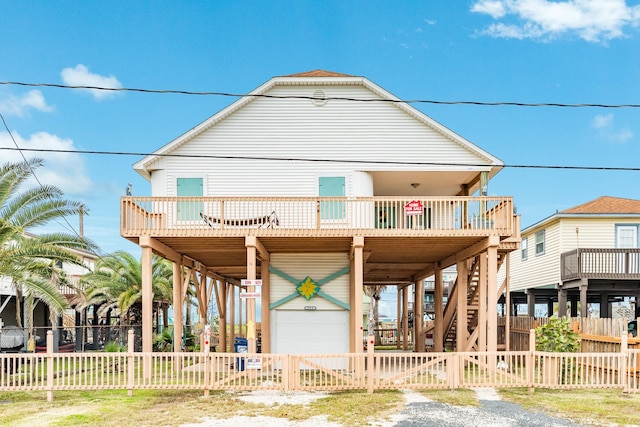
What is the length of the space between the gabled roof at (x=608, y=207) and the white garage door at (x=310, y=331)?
12.4 m

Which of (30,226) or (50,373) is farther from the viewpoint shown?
(30,226)

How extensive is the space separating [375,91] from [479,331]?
8.52 m

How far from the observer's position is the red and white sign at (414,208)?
17250 mm

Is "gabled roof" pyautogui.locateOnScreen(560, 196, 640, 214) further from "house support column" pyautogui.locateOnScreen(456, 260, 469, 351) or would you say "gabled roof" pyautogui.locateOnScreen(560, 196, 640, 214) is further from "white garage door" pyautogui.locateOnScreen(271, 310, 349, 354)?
"white garage door" pyautogui.locateOnScreen(271, 310, 349, 354)

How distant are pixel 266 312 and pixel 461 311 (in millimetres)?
6446

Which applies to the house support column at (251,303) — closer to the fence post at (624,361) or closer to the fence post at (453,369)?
the fence post at (453,369)

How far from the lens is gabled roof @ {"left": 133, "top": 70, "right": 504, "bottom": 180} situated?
778 inches

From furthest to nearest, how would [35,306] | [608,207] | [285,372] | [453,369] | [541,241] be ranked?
[35,306]
[541,241]
[608,207]
[453,369]
[285,372]

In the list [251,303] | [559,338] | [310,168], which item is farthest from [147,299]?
[559,338]

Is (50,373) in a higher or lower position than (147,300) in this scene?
lower

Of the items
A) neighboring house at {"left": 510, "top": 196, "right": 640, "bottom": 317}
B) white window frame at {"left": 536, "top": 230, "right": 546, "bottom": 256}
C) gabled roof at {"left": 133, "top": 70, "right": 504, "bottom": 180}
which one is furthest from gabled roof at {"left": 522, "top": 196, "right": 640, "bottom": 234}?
gabled roof at {"left": 133, "top": 70, "right": 504, "bottom": 180}

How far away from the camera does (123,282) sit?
30.6 metres

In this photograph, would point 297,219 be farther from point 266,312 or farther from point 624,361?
point 624,361

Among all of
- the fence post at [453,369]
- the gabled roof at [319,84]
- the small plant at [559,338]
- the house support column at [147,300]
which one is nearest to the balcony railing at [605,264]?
the gabled roof at [319,84]
